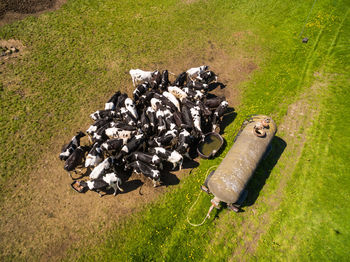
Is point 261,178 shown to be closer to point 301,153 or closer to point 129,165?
point 301,153

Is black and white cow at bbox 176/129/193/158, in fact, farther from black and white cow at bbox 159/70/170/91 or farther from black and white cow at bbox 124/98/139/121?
black and white cow at bbox 159/70/170/91

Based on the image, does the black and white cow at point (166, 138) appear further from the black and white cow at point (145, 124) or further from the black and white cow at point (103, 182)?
the black and white cow at point (103, 182)

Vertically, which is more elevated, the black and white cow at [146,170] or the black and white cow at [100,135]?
the black and white cow at [100,135]

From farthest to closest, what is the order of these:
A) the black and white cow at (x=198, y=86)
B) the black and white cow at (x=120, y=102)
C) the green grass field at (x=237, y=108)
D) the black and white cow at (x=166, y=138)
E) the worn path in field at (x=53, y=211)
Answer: the black and white cow at (x=198, y=86)
the black and white cow at (x=120, y=102)
the black and white cow at (x=166, y=138)
the green grass field at (x=237, y=108)
the worn path in field at (x=53, y=211)

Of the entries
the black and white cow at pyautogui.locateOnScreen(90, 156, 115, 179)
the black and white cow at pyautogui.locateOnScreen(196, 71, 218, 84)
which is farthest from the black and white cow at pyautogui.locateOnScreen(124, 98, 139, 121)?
the black and white cow at pyautogui.locateOnScreen(196, 71, 218, 84)

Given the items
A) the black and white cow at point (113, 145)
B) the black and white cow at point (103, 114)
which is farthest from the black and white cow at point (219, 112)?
the black and white cow at point (103, 114)

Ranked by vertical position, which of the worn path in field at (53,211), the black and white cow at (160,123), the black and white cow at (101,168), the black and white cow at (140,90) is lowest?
the worn path in field at (53,211)

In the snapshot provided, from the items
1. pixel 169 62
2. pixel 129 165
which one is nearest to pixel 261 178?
pixel 129 165
